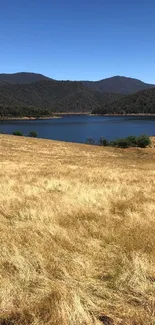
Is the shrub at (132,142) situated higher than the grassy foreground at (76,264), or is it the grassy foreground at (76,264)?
the grassy foreground at (76,264)

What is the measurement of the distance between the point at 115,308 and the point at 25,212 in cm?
448

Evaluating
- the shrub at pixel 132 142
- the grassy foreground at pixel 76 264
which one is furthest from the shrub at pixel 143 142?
the grassy foreground at pixel 76 264

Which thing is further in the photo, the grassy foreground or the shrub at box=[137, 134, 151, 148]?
the shrub at box=[137, 134, 151, 148]

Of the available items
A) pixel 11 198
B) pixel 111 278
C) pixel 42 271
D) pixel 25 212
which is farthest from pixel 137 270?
pixel 11 198

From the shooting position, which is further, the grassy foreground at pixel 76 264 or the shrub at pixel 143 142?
the shrub at pixel 143 142

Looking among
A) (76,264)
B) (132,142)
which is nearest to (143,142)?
(132,142)

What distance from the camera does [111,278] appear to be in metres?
4.30

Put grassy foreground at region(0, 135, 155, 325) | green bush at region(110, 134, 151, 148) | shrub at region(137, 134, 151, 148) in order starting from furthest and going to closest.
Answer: shrub at region(137, 134, 151, 148), green bush at region(110, 134, 151, 148), grassy foreground at region(0, 135, 155, 325)

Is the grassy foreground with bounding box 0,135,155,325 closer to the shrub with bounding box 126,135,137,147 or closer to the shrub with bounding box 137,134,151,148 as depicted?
the shrub with bounding box 126,135,137,147

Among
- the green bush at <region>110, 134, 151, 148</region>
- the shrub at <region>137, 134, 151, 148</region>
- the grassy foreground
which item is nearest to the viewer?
the grassy foreground

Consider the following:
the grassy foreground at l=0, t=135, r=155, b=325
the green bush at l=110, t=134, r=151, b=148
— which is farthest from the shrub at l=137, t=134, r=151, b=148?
the grassy foreground at l=0, t=135, r=155, b=325

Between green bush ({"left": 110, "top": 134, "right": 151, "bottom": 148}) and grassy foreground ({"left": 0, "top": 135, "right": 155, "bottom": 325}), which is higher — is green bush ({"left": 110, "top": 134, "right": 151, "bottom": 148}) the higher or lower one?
the lower one

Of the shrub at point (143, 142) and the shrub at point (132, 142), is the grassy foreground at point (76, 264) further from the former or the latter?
the shrub at point (143, 142)

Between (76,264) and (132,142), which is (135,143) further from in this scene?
(76,264)
